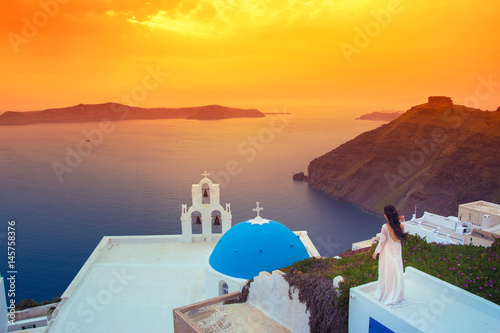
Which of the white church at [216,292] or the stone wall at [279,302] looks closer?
the white church at [216,292]

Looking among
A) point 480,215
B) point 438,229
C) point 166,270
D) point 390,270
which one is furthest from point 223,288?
point 480,215

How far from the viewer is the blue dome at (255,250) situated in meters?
10.9

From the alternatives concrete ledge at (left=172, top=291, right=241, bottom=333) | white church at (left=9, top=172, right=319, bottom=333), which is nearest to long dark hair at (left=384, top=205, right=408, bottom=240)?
concrete ledge at (left=172, top=291, right=241, bottom=333)

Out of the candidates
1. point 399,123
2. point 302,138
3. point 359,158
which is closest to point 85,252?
point 359,158

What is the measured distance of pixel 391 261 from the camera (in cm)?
596

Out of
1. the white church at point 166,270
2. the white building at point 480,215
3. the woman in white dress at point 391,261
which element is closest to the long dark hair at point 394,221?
the woman in white dress at point 391,261

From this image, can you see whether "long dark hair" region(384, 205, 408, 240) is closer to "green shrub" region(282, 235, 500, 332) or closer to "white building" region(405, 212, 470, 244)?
"green shrub" region(282, 235, 500, 332)

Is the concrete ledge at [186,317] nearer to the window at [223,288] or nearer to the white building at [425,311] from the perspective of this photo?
the window at [223,288]

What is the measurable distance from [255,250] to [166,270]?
5.94 meters

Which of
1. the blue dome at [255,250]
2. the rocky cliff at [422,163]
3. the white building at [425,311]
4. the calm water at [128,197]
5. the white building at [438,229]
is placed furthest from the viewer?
the rocky cliff at [422,163]

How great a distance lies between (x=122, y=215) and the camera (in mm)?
45375

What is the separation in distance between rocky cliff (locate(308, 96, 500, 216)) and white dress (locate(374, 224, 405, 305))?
45156 mm

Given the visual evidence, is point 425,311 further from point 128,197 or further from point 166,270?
point 128,197

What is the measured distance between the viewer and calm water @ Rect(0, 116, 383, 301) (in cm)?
3438
